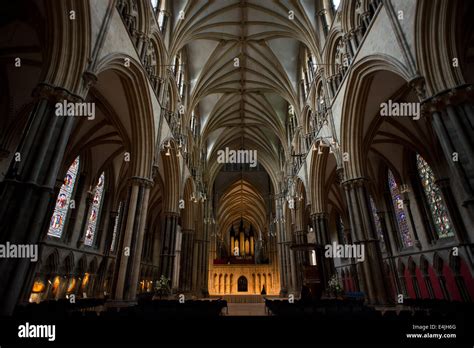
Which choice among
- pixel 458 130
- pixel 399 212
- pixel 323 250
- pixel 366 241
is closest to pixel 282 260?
pixel 399 212

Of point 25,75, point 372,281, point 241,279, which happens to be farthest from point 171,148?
A: point 241,279

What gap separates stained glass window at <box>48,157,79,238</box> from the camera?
14328 millimetres

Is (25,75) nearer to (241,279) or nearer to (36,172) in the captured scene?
(36,172)

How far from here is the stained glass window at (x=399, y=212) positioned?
15547 millimetres

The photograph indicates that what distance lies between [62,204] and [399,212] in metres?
20.3

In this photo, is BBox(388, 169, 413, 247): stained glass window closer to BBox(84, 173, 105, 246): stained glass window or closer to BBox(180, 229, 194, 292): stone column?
BBox(180, 229, 194, 292): stone column

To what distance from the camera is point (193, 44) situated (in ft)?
62.0

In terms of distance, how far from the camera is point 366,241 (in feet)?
31.8

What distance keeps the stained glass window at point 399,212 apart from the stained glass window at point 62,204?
19.6 metres

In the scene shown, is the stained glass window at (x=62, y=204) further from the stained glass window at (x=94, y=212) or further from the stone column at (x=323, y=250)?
the stone column at (x=323, y=250)

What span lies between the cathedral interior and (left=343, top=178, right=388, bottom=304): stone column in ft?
0.19

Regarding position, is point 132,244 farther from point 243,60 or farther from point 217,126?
point 217,126

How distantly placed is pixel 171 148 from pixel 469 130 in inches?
508

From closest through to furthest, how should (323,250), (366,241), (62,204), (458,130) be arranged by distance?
(458,130) → (366,241) → (323,250) → (62,204)
